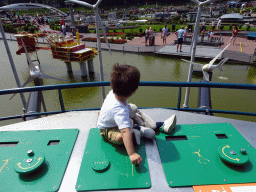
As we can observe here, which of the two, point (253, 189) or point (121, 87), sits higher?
point (121, 87)

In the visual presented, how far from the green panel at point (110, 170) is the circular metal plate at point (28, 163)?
0.44 meters

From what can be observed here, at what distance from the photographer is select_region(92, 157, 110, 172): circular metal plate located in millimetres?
1908

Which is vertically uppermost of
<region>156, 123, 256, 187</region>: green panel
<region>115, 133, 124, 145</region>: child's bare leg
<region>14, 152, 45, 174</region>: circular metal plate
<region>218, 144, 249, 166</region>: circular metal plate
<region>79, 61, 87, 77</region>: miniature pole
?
<region>115, 133, 124, 145</region>: child's bare leg

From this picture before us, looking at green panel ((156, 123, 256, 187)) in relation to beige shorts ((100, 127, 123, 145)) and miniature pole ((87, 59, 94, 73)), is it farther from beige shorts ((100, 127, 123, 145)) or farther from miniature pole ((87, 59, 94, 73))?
miniature pole ((87, 59, 94, 73))

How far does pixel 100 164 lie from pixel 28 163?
2.40 ft

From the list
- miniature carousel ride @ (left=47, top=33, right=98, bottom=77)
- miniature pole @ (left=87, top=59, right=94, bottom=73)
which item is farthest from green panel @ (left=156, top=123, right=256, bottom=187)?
miniature pole @ (left=87, top=59, right=94, bottom=73)

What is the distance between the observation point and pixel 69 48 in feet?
36.7

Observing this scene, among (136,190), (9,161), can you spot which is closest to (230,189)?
(136,190)

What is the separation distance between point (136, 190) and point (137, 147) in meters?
0.56

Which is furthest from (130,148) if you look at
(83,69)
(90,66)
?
(90,66)

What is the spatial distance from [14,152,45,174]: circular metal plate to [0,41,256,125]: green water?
6.43 meters

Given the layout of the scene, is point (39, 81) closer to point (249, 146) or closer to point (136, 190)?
point (136, 190)

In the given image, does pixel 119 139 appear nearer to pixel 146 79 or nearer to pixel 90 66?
pixel 146 79

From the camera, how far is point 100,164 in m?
1.96
